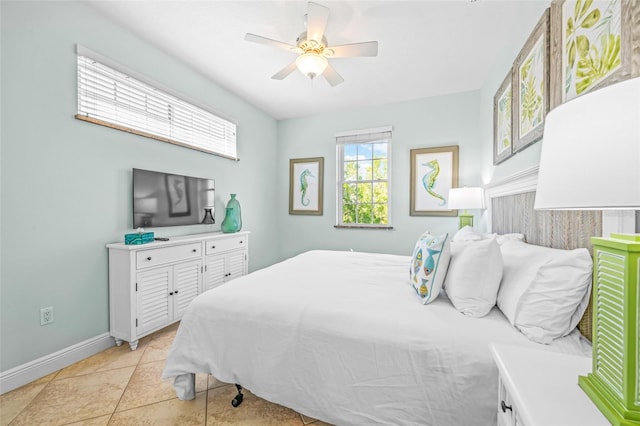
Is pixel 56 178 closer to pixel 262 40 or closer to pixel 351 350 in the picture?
pixel 262 40

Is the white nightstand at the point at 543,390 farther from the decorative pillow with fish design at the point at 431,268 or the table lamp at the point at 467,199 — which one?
the table lamp at the point at 467,199

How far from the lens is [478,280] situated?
1.26 m

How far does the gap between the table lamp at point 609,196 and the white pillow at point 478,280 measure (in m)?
0.60

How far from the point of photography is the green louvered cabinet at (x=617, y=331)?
52 cm

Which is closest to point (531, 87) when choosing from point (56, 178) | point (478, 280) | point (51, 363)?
point (478, 280)

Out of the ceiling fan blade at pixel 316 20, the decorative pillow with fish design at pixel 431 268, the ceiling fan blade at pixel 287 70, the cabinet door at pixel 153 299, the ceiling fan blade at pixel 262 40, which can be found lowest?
the cabinet door at pixel 153 299

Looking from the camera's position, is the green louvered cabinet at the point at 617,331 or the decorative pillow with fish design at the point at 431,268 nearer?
the green louvered cabinet at the point at 617,331

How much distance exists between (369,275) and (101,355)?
2227mm

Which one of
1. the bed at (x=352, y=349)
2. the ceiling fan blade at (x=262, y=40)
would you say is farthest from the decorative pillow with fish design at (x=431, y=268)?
the ceiling fan blade at (x=262, y=40)

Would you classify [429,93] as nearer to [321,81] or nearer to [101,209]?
[321,81]

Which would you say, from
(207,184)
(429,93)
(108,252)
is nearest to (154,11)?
(207,184)

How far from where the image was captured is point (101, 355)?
2.09 meters

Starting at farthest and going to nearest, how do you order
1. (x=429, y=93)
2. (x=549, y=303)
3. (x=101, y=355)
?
1. (x=429, y=93)
2. (x=101, y=355)
3. (x=549, y=303)

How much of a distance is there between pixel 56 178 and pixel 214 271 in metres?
1.54
